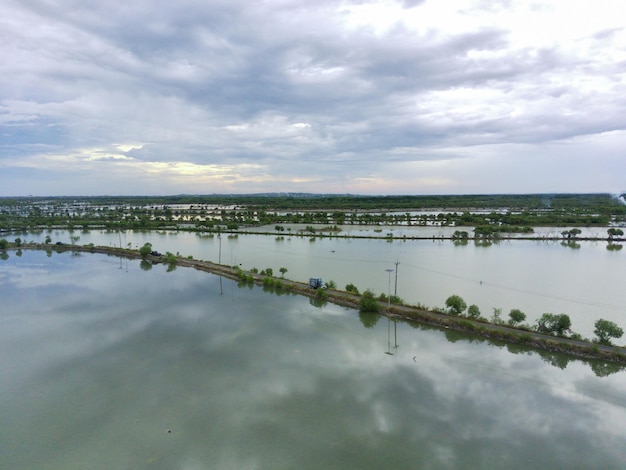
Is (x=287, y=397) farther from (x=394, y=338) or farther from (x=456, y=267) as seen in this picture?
(x=456, y=267)

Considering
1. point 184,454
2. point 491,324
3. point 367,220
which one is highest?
point 367,220

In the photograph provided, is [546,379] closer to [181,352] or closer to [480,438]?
[480,438]

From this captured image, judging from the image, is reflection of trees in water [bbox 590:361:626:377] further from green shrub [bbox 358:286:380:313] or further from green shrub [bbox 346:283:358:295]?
green shrub [bbox 346:283:358:295]

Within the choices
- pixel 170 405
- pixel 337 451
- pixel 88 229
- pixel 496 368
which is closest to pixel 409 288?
pixel 496 368

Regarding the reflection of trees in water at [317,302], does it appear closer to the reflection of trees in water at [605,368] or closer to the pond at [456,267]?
the pond at [456,267]

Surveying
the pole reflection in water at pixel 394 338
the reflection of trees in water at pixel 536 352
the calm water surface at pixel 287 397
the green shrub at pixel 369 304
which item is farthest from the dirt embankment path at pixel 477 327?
the pole reflection in water at pixel 394 338

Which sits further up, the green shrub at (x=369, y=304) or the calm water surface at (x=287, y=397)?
the green shrub at (x=369, y=304)
